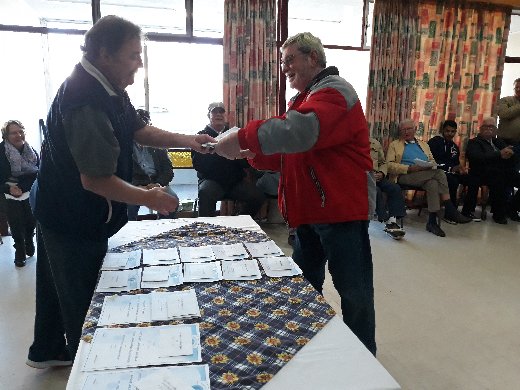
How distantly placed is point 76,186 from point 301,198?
2.57ft

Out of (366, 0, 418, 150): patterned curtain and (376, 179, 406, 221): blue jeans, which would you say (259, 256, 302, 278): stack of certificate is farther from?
(366, 0, 418, 150): patterned curtain

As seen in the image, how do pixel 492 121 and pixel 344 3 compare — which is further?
pixel 344 3

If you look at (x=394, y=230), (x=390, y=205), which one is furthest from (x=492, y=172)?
(x=394, y=230)

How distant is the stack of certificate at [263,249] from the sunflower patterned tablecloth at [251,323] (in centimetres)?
19

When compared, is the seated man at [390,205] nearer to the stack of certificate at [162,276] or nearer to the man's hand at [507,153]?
the man's hand at [507,153]

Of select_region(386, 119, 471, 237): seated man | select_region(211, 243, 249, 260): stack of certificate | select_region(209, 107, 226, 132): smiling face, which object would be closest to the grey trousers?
select_region(386, 119, 471, 237): seated man

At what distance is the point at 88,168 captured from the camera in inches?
47.3

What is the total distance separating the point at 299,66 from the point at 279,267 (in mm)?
759

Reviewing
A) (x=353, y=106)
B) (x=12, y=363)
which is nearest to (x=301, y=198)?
(x=353, y=106)

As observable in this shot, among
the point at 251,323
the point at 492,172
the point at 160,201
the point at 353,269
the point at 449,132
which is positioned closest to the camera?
the point at 251,323

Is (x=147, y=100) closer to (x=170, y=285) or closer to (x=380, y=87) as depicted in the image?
(x=380, y=87)

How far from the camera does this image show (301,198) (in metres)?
1.56

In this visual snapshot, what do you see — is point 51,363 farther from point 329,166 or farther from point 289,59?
point 289,59

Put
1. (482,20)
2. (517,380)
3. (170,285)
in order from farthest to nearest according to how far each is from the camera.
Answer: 1. (482,20)
2. (517,380)
3. (170,285)
